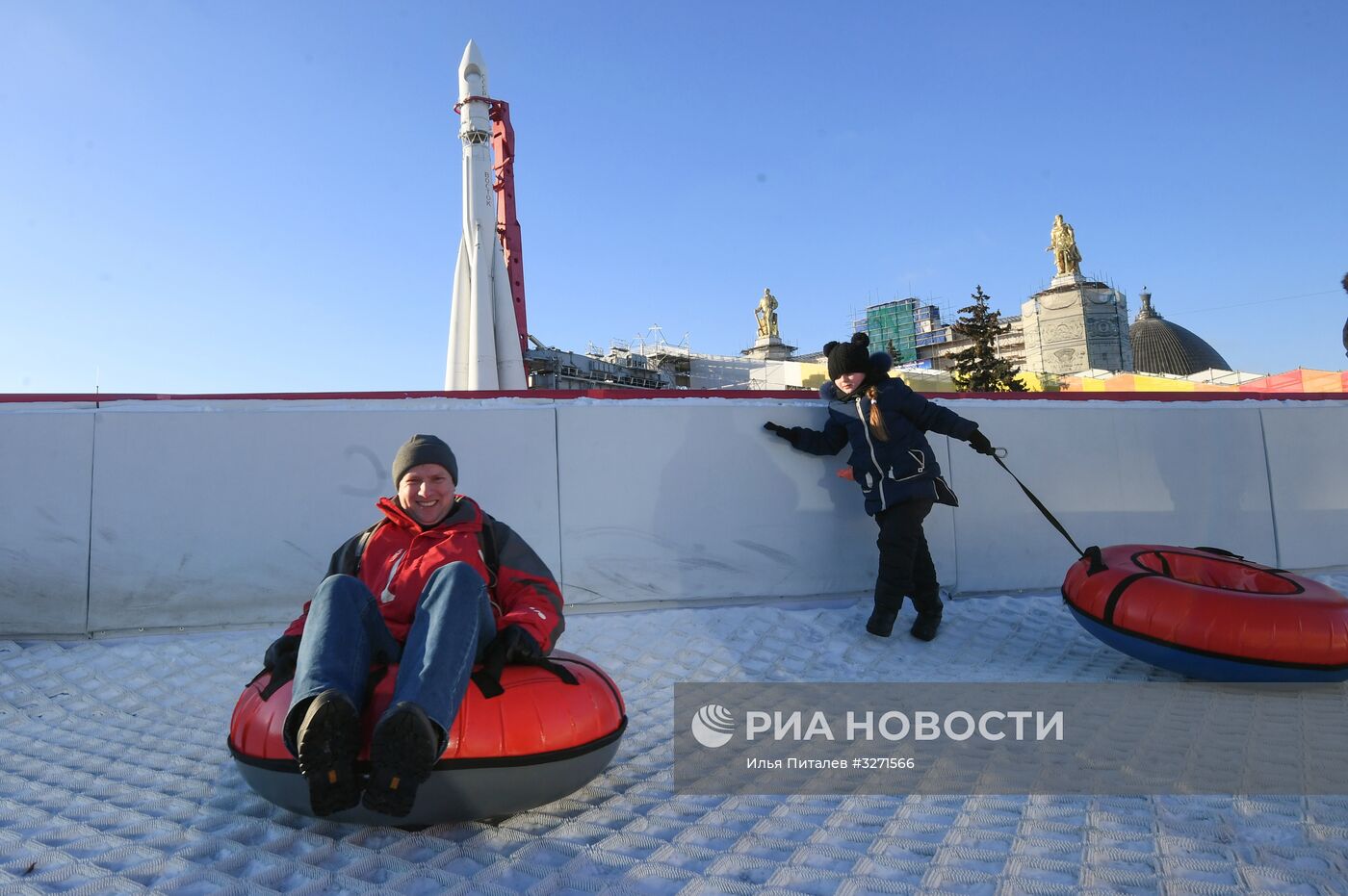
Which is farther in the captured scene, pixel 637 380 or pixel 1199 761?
pixel 637 380

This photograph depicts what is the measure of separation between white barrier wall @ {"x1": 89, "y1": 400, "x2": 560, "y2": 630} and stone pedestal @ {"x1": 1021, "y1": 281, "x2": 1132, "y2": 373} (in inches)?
2272

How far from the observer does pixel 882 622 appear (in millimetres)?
4594

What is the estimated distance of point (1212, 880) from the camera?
1.77 m

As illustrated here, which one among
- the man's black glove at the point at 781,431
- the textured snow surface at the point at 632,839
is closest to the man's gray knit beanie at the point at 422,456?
the textured snow surface at the point at 632,839

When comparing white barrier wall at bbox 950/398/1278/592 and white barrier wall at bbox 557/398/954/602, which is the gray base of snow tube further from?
white barrier wall at bbox 950/398/1278/592

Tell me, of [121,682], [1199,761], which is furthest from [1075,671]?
[121,682]

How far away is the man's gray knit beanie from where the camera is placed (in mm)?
2758

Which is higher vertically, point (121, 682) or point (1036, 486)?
point (1036, 486)

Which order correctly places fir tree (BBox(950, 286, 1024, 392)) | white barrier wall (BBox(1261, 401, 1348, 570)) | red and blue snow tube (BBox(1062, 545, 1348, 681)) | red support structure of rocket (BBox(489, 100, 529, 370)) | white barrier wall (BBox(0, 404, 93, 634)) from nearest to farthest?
red and blue snow tube (BBox(1062, 545, 1348, 681)) < white barrier wall (BBox(0, 404, 93, 634)) < white barrier wall (BBox(1261, 401, 1348, 570)) < red support structure of rocket (BBox(489, 100, 529, 370)) < fir tree (BBox(950, 286, 1024, 392))

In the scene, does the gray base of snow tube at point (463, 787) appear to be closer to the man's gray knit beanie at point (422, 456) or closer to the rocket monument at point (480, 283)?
the man's gray knit beanie at point (422, 456)

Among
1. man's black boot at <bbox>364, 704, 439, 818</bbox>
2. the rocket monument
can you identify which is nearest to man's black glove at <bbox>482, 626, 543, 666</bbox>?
man's black boot at <bbox>364, 704, 439, 818</bbox>

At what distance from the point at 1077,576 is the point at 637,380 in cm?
3644

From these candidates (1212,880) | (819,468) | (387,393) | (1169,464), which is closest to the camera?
(1212,880)

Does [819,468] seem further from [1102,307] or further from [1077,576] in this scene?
[1102,307]
